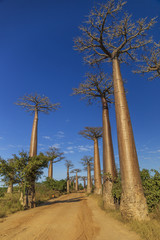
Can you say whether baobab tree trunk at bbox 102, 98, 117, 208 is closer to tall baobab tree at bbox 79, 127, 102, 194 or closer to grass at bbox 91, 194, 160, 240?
grass at bbox 91, 194, 160, 240

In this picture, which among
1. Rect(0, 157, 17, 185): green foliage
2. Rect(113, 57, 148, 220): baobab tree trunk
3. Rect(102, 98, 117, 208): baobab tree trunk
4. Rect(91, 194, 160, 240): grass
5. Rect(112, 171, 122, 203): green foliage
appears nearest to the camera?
Rect(91, 194, 160, 240): grass

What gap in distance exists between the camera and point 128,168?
16.8 ft

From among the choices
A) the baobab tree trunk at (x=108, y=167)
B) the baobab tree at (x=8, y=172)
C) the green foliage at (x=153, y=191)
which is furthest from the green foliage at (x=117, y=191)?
the baobab tree at (x=8, y=172)

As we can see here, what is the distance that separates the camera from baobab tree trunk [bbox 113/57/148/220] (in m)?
4.61

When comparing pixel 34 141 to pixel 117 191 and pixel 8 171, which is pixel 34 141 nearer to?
pixel 8 171

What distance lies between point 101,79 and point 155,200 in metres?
7.87

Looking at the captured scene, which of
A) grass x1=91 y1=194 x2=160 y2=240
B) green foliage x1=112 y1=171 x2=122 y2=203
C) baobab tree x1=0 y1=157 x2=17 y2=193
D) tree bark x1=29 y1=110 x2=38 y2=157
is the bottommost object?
grass x1=91 y1=194 x2=160 y2=240

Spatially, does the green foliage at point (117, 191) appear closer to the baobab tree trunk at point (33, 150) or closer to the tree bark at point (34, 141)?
the baobab tree trunk at point (33, 150)

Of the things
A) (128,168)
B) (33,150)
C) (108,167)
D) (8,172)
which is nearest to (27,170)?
(8,172)

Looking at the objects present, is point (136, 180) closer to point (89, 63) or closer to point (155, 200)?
point (155, 200)

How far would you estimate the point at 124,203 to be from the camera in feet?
16.0

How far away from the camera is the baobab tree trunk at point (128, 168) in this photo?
15.1 ft

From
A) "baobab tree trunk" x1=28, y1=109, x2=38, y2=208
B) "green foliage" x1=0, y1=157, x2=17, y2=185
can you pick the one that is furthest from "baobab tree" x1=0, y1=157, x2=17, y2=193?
"baobab tree trunk" x1=28, y1=109, x2=38, y2=208

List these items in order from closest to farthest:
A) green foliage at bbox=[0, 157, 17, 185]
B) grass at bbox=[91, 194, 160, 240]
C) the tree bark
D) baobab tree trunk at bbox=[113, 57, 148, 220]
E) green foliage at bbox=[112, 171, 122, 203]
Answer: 1. grass at bbox=[91, 194, 160, 240]
2. baobab tree trunk at bbox=[113, 57, 148, 220]
3. green foliage at bbox=[112, 171, 122, 203]
4. green foliage at bbox=[0, 157, 17, 185]
5. the tree bark
